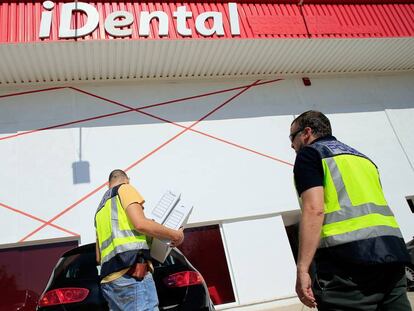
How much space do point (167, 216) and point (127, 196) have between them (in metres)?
0.39

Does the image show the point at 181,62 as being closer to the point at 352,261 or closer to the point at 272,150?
the point at 272,150

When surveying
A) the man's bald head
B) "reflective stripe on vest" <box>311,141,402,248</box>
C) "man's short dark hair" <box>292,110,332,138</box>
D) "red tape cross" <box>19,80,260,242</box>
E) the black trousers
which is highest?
"red tape cross" <box>19,80,260,242</box>

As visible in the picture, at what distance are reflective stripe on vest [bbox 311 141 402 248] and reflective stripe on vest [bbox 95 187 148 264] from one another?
1.25 metres

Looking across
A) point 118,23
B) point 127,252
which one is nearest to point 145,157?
point 118,23

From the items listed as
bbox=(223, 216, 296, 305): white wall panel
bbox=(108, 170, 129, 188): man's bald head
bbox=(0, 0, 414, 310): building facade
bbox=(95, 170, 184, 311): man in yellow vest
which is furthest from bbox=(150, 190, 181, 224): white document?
bbox=(223, 216, 296, 305): white wall panel

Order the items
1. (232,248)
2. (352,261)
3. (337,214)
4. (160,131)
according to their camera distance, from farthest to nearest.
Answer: (160,131), (232,248), (337,214), (352,261)

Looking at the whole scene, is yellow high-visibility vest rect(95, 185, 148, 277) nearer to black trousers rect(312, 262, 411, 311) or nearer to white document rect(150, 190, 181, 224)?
white document rect(150, 190, 181, 224)

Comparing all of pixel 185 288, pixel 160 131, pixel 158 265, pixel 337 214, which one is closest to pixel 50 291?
pixel 158 265

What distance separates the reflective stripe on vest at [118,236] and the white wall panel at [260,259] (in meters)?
4.85

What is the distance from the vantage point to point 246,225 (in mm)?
7512

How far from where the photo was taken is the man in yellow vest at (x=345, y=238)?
1.86 metres

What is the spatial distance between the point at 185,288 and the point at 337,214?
1.63 meters

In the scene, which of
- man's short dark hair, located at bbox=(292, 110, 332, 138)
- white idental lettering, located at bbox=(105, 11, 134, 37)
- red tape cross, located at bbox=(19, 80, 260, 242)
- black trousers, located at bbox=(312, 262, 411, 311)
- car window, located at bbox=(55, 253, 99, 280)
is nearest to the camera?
black trousers, located at bbox=(312, 262, 411, 311)

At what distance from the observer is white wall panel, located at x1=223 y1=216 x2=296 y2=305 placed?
695 cm
